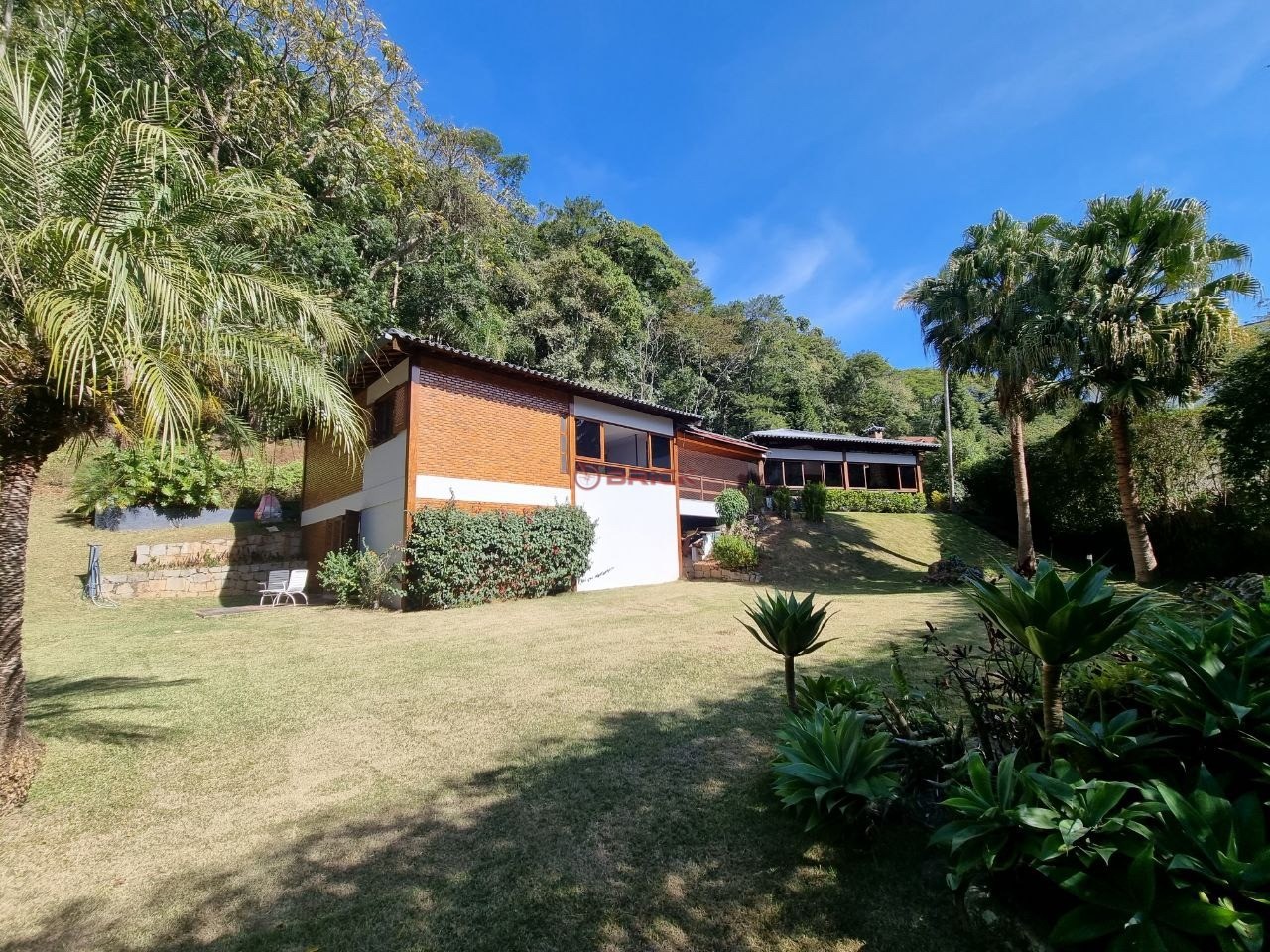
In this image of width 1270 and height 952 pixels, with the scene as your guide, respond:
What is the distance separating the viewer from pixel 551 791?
344cm

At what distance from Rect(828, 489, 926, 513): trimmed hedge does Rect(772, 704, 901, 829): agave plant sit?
24.6 metres

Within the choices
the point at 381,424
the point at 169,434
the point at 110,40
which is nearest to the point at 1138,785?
the point at 169,434

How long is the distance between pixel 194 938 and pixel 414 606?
31.2ft

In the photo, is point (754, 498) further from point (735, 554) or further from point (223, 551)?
point (223, 551)

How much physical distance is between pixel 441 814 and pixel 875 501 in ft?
87.1

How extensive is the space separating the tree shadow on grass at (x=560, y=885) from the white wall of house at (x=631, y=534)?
1136 cm

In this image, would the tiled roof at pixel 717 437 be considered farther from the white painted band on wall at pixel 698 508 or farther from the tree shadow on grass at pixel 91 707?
the tree shadow on grass at pixel 91 707

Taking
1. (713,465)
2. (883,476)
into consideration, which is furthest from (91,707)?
(883,476)

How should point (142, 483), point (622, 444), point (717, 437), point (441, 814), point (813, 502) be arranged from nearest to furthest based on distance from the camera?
point (441, 814)
point (142, 483)
point (622, 444)
point (813, 502)
point (717, 437)

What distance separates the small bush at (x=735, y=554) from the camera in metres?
17.1

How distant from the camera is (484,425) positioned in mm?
13258

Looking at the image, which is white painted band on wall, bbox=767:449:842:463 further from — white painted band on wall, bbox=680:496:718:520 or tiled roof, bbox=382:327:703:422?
tiled roof, bbox=382:327:703:422

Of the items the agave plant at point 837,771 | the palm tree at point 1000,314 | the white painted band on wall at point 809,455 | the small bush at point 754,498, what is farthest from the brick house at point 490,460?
the white painted band on wall at point 809,455

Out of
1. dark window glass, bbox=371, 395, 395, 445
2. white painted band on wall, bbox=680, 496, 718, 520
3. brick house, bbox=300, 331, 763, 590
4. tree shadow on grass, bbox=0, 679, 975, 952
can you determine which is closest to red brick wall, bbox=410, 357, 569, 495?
brick house, bbox=300, 331, 763, 590
